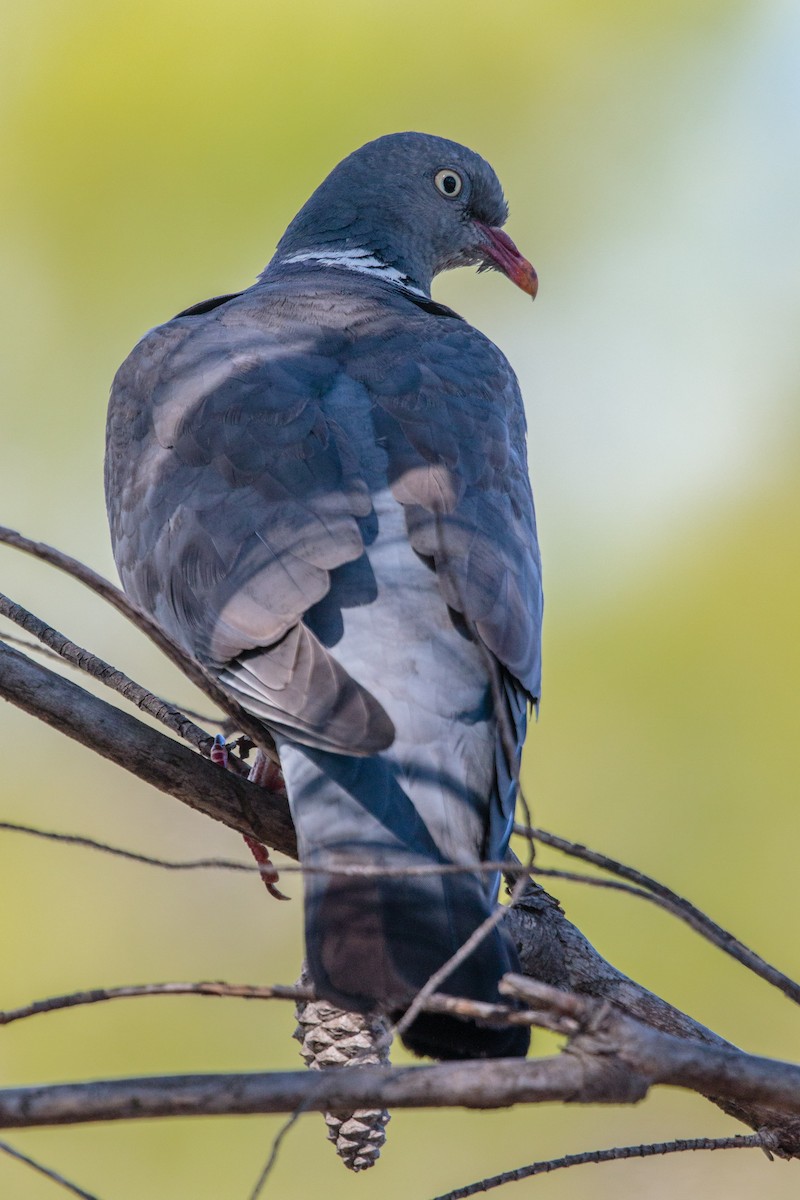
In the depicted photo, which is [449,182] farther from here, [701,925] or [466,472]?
[701,925]

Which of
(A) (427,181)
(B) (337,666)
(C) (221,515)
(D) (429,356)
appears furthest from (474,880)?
(A) (427,181)

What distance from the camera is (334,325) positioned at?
3121mm

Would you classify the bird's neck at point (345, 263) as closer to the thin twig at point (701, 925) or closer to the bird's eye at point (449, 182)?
the bird's eye at point (449, 182)

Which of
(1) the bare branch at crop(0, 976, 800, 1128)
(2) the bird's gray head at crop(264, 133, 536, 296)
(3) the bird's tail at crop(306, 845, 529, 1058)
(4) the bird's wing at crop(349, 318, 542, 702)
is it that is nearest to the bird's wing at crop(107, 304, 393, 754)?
(4) the bird's wing at crop(349, 318, 542, 702)

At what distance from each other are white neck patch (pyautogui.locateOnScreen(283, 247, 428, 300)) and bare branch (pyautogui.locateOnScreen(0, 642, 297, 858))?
88.5 inches

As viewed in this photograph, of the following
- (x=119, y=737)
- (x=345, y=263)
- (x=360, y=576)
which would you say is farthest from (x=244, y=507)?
(x=345, y=263)

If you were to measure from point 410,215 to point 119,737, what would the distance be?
9.19 feet

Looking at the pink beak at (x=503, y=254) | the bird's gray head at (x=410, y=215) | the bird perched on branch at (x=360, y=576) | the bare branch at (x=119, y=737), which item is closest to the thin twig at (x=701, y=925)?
the bird perched on branch at (x=360, y=576)

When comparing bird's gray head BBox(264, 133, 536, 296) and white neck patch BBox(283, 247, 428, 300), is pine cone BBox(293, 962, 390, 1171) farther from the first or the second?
bird's gray head BBox(264, 133, 536, 296)

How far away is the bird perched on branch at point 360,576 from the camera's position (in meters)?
1.83

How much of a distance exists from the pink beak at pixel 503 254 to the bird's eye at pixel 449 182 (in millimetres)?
144

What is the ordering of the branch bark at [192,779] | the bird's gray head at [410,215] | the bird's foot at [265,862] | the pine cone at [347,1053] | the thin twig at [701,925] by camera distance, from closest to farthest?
the thin twig at [701,925], the branch bark at [192,779], the pine cone at [347,1053], the bird's foot at [265,862], the bird's gray head at [410,215]

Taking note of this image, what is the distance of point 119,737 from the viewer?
210 cm

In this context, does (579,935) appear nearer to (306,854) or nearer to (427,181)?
(306,854)
